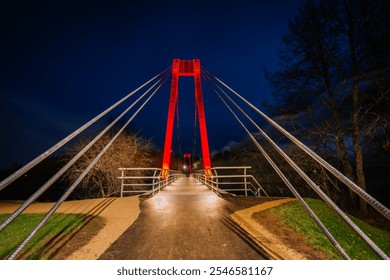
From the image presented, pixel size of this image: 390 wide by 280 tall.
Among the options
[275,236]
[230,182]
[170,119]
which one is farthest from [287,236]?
[170,119]

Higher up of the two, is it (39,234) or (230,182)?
(230,182)

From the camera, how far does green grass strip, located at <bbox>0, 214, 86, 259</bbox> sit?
3.06m

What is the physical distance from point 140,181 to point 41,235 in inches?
625

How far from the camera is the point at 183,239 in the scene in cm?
333

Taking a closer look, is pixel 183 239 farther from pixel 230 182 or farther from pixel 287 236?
pixel 230 182

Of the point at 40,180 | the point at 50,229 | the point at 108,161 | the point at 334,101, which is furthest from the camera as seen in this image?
the point at 40,180

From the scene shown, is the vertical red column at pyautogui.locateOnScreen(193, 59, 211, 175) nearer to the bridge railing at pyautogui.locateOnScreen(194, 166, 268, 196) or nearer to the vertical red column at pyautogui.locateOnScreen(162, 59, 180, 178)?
the bridge railing at pyautogui.locateOnScreen(194, 166, 268, 196)

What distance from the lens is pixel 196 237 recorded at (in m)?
→ 3.41
